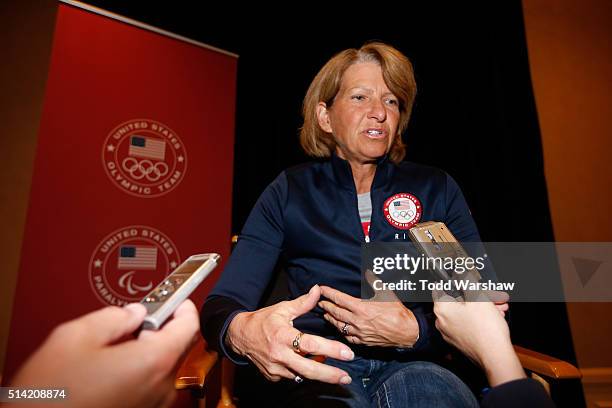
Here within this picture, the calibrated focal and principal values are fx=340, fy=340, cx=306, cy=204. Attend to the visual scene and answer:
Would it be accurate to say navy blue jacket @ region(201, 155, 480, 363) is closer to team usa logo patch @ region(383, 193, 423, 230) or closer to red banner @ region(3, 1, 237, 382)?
team usa logo patch @ region(383, 193, 423, 230)

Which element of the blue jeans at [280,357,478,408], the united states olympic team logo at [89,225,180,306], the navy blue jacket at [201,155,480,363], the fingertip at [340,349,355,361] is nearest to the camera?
the fingertip at [340,349,355,361]

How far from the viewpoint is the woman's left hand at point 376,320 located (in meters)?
0.91

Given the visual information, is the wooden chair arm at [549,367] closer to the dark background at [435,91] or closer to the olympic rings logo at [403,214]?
the olympic rings logo at [403,214]

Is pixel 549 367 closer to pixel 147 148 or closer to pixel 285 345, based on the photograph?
pixel 285 345

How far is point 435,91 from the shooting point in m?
2.16

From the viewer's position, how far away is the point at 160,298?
0.38 meters

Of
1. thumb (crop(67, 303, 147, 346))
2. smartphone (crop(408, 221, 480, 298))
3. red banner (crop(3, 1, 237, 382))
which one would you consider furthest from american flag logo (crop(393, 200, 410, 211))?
red banner (crop(3, 1, 237, 382))

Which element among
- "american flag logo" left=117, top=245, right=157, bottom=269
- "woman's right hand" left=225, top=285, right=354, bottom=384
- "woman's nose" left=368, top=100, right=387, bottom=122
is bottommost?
"woman's right hand" left=225, top=285, right=354, bottom=384

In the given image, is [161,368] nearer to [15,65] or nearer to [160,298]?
[160,298]

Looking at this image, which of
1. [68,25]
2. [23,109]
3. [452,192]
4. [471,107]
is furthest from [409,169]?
[23,109]

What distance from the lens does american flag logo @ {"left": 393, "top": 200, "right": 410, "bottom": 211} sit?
118cm

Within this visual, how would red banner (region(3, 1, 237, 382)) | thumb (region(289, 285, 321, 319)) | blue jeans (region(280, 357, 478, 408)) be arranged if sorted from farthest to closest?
red banner (region(3, 1, 237, 382)) < blue jeans (region(280, 357, 478, 408)) < thumb (region(289, 285, 321, 319))

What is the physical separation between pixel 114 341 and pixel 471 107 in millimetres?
2257

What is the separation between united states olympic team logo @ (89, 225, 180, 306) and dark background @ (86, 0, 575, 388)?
18.2 inches
